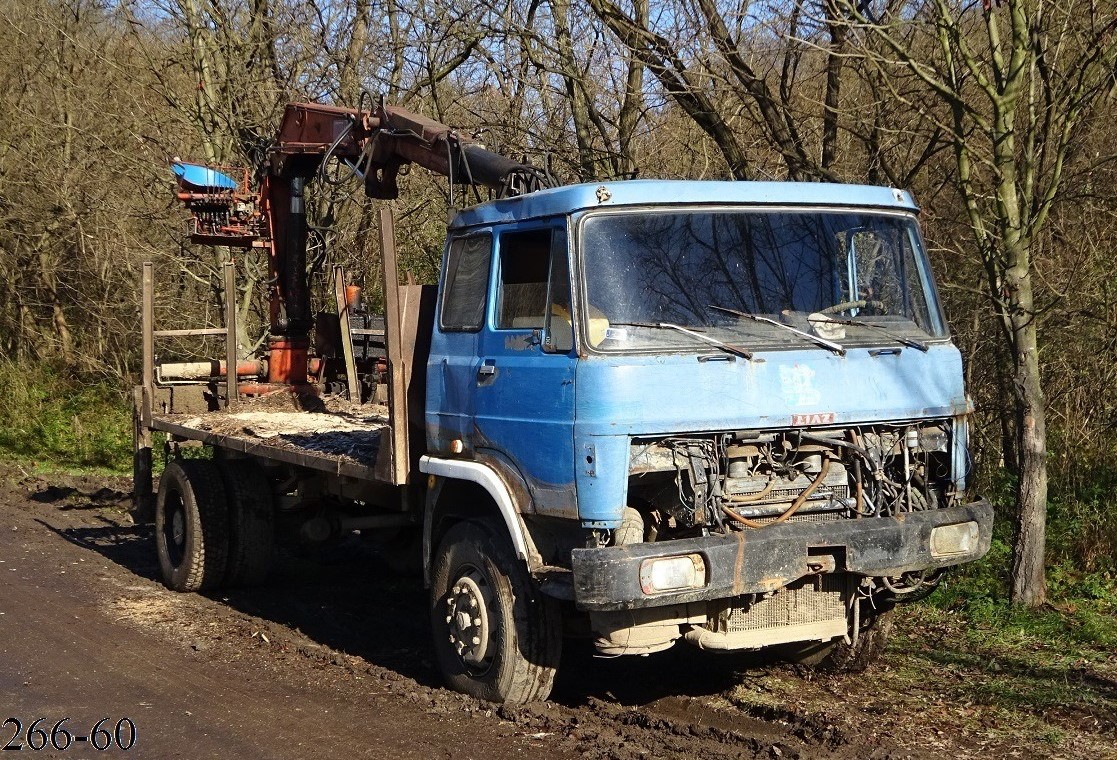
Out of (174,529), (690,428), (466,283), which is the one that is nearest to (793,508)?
(690,428)

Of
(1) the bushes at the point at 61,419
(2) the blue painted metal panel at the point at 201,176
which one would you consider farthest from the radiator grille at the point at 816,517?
(1) the bushes at the point at 61,419

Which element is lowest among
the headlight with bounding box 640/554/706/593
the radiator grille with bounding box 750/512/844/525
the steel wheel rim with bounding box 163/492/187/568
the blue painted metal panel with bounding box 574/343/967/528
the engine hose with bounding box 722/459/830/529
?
the steel wheel rim with bounding box 163/492/187/568

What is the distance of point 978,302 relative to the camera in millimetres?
9438

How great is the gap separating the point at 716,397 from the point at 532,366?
88 centimetres

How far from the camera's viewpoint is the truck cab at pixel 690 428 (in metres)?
5.28

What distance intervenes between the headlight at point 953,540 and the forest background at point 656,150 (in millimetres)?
1575

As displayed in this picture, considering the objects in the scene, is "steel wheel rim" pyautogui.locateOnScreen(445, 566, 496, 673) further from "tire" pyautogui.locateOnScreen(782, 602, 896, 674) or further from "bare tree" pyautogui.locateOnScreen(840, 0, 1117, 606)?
"bare tree" pyautogui.locateOnScreen(840, 0, 1117, 606)

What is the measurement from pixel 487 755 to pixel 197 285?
1318cm

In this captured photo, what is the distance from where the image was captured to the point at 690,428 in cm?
529

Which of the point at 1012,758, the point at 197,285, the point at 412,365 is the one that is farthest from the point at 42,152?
the point at 1012,758

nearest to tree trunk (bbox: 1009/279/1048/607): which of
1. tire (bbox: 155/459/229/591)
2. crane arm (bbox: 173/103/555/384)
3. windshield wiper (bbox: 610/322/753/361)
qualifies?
windshield wiper (bbox: 610/322/753/361)

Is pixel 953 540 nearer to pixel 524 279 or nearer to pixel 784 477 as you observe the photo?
pixel 784 477

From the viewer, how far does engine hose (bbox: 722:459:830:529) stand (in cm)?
540

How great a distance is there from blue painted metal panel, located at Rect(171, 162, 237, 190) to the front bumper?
20.9ft
